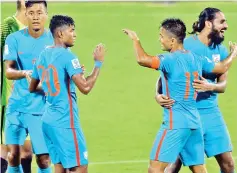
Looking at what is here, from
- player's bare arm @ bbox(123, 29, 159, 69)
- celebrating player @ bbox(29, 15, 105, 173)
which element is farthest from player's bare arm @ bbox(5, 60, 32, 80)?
player's bare arm @ bbox(123, 29, 159, 69)

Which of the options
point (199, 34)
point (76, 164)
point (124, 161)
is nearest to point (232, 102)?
point (124, 161)

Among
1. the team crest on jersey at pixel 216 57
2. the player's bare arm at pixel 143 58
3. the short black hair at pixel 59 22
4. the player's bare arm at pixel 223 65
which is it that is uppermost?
the short black hair at pixel 59 22

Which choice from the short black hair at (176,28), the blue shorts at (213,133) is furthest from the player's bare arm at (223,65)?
the short black hair at (176,28)

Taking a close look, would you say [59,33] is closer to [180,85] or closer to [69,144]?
[69,144]

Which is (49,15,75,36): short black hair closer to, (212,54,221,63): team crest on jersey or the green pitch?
(212,54,221,63): team crest on jersey

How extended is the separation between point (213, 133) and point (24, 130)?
198cm

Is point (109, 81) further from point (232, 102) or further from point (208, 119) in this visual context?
point (208, 119)

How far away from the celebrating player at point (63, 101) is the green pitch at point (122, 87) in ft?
8.18

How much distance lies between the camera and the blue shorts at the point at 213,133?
388 inches

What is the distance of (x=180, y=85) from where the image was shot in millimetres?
9172

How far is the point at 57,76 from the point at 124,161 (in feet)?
10.7

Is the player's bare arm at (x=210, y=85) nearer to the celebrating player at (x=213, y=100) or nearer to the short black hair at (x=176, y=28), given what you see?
the celebrating player at (x=213, y=100)

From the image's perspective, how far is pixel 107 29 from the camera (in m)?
21.8

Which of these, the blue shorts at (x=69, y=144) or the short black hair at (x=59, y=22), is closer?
the blue shorts at (x=69, y=144)
